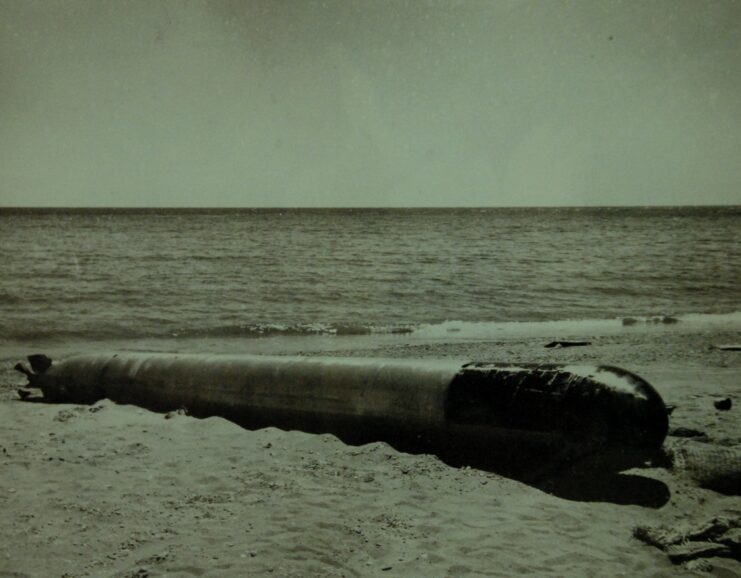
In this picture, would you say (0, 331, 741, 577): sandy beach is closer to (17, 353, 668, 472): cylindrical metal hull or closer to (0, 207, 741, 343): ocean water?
(17, 353, 668, 472): cylindrical metal hull

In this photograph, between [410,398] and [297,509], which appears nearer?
[297,509]

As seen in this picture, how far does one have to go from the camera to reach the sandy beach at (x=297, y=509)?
11.2ft

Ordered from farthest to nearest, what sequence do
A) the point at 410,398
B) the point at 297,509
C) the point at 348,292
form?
the point at 348,292, the point at 410,398, the point at 297,509

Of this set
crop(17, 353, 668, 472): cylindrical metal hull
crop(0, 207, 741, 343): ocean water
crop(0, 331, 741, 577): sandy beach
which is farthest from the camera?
crop(0, 207, 741, 343): ocean water

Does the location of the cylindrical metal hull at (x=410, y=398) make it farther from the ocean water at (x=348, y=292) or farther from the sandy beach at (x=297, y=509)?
the ocean water at (x=348, y=292)

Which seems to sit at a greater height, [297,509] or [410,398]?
[410,398]

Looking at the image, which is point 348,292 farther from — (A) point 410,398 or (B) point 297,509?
(B) point 297,509

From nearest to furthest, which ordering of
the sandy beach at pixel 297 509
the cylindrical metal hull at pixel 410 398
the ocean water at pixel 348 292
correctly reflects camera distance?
the sandy beach at pixel 297 509 < the cylindrical metal hull at pixel 410 398 < the ocean water at pixel 348 292

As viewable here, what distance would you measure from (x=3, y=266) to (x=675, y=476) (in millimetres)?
25833

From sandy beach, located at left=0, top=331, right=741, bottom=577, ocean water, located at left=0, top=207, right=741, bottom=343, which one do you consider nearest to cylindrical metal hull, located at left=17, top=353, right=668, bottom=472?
sandy beach, located at left=0, top=331, right=741, bottom=577

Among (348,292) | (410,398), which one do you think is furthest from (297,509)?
(348,292)

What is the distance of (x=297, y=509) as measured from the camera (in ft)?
13.4

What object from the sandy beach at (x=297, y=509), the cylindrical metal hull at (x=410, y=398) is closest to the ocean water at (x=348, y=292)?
the cylindrical metal hull at (x=410, y=398)

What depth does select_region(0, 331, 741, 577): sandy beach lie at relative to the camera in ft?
11.2
